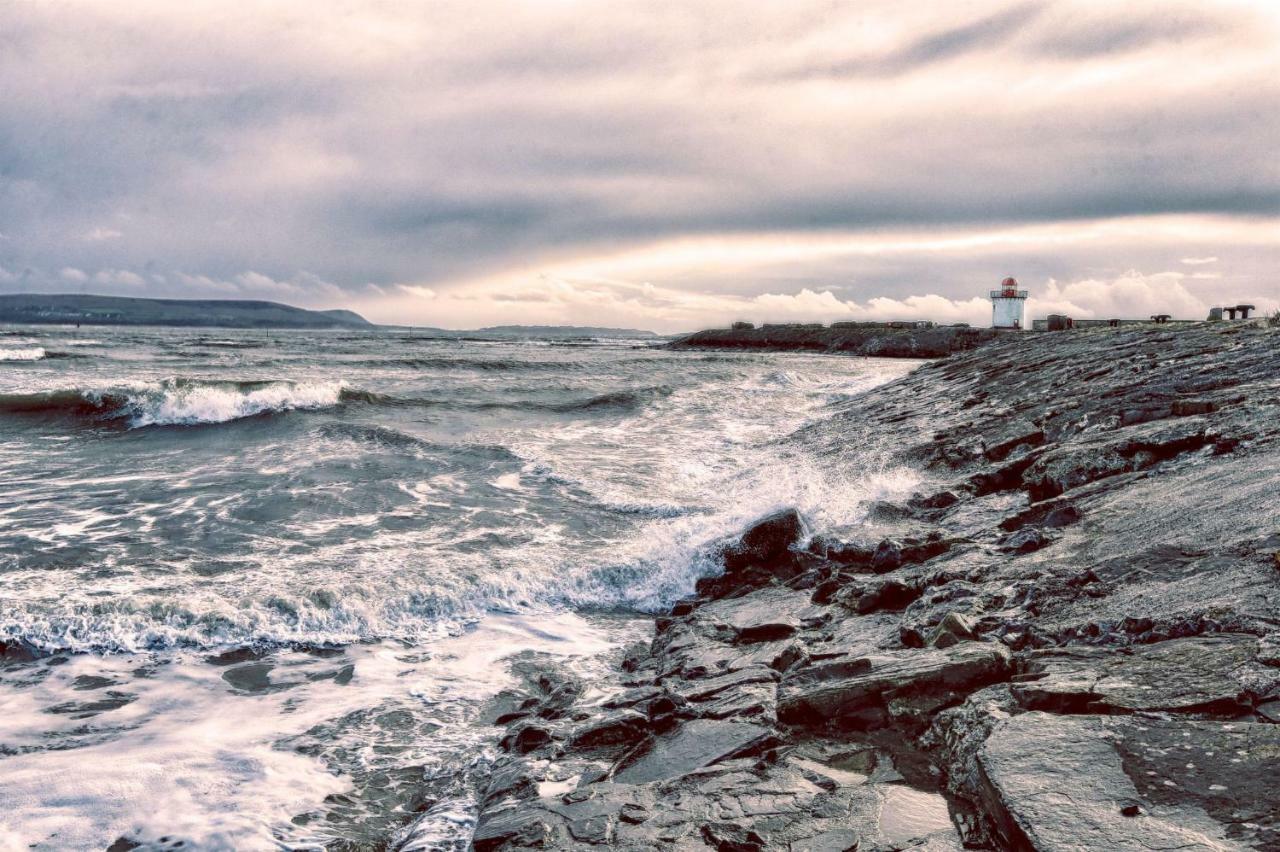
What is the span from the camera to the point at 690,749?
13.2 ft

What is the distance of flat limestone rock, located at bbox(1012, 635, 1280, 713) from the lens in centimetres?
315

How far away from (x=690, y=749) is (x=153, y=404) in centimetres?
2192

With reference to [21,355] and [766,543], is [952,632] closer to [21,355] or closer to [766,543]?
[766,543]

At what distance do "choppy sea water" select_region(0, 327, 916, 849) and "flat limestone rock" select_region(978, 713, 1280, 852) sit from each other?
2692 mm

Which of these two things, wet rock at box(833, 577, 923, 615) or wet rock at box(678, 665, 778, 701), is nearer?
wet rock at box(678, 665, 778, 701)

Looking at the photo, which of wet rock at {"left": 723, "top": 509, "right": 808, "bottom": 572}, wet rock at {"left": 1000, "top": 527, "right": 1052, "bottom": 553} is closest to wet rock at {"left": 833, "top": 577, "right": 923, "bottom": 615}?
wet rock at {"left": 1000, "top": 527, "right": 1052, "bottom": 553}

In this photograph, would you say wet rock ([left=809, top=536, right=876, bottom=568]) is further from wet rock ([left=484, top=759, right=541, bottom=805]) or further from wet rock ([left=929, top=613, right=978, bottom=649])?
wet rock ([left=484, top=759, right=541, bottom=805])

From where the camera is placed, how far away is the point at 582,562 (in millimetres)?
8508

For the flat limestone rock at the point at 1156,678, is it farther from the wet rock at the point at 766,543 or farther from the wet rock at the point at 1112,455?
the wet rock at the point at 1112,455

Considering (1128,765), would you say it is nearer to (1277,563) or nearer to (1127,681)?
(1127,681)

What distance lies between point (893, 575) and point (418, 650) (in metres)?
4.11

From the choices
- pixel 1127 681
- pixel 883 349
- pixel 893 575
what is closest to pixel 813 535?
pixel 893 575

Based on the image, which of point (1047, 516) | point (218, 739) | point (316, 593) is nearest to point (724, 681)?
point (218, 739)

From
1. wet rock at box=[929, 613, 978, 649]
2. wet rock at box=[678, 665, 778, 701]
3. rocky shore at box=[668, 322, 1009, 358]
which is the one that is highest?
rocky shore at box=[668, 322, 1009, 358]
